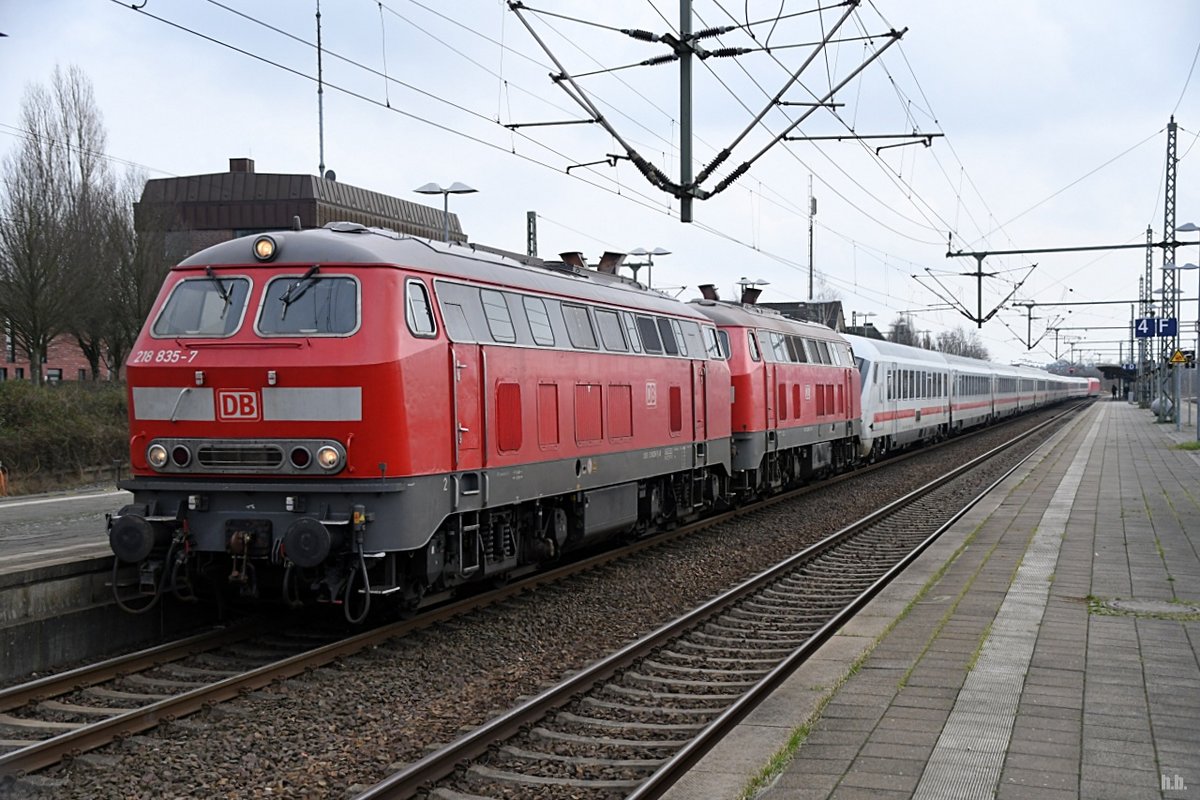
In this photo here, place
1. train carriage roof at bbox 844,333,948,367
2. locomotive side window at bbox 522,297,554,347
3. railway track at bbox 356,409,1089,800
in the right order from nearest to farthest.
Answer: railway track at bbox 356,409,1089,800
locomotive side window at bbox 522,297,554,347
train carriage roof at bbox 844,333,948,367

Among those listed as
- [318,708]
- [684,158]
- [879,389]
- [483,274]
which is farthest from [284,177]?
[318,708]

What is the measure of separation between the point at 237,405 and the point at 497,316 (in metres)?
2.91

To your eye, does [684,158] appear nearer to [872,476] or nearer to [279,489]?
[279,489]

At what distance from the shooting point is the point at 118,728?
752cm

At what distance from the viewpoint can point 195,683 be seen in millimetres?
9023

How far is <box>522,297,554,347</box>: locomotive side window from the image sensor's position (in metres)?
12.6

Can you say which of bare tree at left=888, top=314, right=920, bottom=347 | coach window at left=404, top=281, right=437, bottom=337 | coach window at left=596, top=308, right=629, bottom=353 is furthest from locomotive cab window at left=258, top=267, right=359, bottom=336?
bare tree at left=888, top=314, right=920, bottom=347

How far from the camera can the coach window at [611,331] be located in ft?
48.0

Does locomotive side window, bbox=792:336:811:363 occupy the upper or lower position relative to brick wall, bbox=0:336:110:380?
lower

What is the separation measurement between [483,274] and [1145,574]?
7742 millimetres

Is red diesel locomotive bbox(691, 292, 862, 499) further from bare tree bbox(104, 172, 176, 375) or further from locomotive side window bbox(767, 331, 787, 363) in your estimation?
bare tree bbox(104, 172, 176, 375)

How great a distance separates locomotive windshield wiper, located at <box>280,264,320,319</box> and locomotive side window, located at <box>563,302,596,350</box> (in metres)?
3.87

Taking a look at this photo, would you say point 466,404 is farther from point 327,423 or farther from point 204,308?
point 204,308

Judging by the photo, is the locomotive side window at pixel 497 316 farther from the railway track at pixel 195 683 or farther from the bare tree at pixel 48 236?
the bare tree at pixel 48 236
